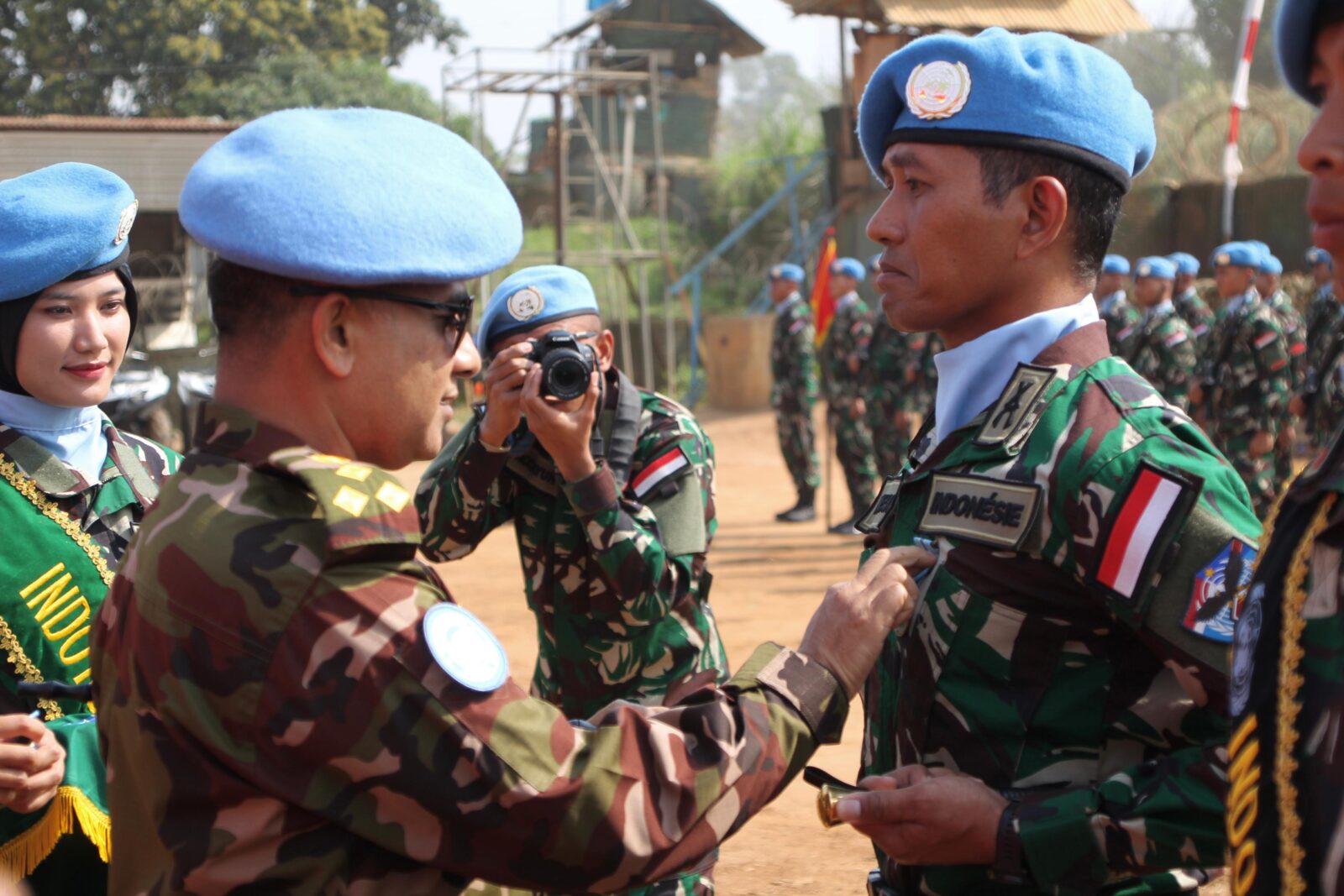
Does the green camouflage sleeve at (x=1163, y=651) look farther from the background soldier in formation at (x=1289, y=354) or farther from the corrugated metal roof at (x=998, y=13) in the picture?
the corrugated metal roof at (x=998, y=13)

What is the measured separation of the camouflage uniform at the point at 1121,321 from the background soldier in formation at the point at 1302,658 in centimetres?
1232

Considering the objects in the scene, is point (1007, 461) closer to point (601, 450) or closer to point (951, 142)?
point (951, 142)

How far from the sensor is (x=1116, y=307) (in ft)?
45.4

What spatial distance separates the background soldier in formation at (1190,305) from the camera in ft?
46.1

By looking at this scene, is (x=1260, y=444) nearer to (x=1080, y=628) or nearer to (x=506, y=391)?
(x=506, y=391)

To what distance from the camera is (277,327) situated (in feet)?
6.20

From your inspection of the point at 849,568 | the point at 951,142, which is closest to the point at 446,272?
the point at 951,142

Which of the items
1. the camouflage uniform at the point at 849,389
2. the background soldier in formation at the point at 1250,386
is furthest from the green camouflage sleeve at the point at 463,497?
the camouflage uniform at the point at 849,389

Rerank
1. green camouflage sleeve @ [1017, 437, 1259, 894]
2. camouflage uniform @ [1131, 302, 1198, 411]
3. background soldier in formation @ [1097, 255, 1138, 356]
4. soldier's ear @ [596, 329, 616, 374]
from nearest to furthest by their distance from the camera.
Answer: green camouflage sleeve @ [1017, 437, 1259, 894], soldier's ear @ [596, 329, 616, 374], camouflage uniform @ [1131, 302, 1198, 411], background soldier in formation @ [1097, 255, 1138, 356]

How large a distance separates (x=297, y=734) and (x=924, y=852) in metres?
0.98

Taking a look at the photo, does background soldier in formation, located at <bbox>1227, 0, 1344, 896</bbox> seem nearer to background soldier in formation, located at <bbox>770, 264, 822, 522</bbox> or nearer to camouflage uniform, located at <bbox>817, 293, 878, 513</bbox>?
camouflage uniform, located at <bbox>817, 293, 878, 513</bbox>

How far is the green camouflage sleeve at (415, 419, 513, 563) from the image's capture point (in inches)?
153

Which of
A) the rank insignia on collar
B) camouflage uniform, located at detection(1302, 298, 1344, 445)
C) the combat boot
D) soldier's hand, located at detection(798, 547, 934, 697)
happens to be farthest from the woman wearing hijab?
the combat boot

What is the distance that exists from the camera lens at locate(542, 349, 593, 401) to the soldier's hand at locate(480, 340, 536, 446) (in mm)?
95
